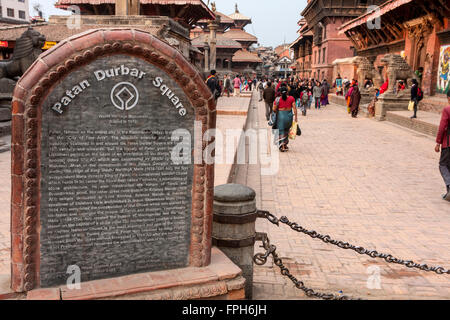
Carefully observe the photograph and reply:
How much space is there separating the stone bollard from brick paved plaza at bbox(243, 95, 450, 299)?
1.52 ft

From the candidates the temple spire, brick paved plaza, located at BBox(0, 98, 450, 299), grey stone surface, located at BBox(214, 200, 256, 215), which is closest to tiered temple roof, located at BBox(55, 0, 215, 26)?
the temple spire

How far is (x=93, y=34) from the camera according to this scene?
291cm

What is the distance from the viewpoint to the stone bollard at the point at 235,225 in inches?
143

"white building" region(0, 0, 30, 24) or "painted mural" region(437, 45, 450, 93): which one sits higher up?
"white building" region(0, 0, 30, 24)

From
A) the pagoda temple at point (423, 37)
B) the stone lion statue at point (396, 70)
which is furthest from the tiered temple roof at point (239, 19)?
the stone lion statue at point (396, 70)

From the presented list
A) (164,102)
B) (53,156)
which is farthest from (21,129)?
(164,102)

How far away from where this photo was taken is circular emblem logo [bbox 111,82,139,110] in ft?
9.91

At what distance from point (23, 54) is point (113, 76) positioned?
10070 mm

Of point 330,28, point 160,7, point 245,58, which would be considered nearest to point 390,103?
point 160,7

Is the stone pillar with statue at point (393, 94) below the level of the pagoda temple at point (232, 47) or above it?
below

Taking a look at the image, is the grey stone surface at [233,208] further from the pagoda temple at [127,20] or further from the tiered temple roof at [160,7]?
the tiered temple roof at [160,7]

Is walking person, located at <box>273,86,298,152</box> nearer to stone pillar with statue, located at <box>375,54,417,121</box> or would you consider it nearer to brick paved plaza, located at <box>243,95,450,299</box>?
brick paved plaza, located at <box>243,95,450,299</box>

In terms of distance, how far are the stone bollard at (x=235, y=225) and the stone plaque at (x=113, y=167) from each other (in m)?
0.29

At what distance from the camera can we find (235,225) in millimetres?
3645
